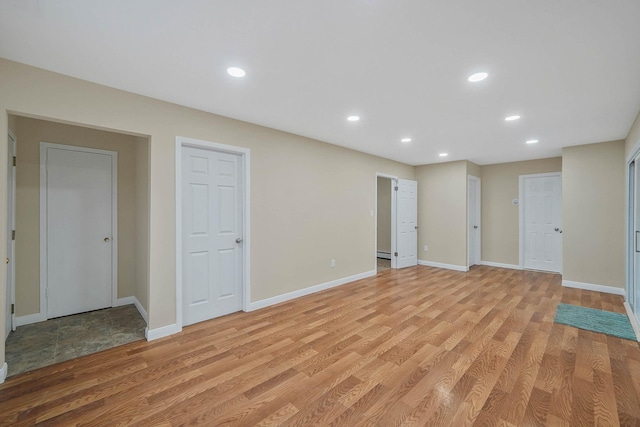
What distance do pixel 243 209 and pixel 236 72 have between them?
5.73 ft

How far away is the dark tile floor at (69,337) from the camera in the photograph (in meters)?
2.52

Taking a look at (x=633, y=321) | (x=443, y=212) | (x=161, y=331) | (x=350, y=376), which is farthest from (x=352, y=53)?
(x=443, y=212)

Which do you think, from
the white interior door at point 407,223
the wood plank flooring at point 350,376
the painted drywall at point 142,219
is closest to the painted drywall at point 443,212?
the white interior door at point 407,223

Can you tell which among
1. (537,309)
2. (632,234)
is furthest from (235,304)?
(632,234)

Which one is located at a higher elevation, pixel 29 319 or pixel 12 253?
pixel 12 253

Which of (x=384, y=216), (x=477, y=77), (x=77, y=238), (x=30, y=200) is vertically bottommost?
(x=77, y=238)

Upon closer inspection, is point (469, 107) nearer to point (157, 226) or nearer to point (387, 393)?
point (387, 393)

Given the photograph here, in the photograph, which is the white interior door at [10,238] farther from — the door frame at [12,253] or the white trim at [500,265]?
the white trim at [500,265]

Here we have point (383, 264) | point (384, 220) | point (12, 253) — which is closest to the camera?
point (12, 253)

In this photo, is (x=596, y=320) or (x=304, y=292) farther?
(x=304, y=292)

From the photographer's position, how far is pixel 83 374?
2287mm

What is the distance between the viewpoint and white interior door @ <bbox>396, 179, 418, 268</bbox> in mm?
6434

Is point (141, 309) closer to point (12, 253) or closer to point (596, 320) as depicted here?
point (12, 253)

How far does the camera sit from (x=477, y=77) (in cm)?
243
